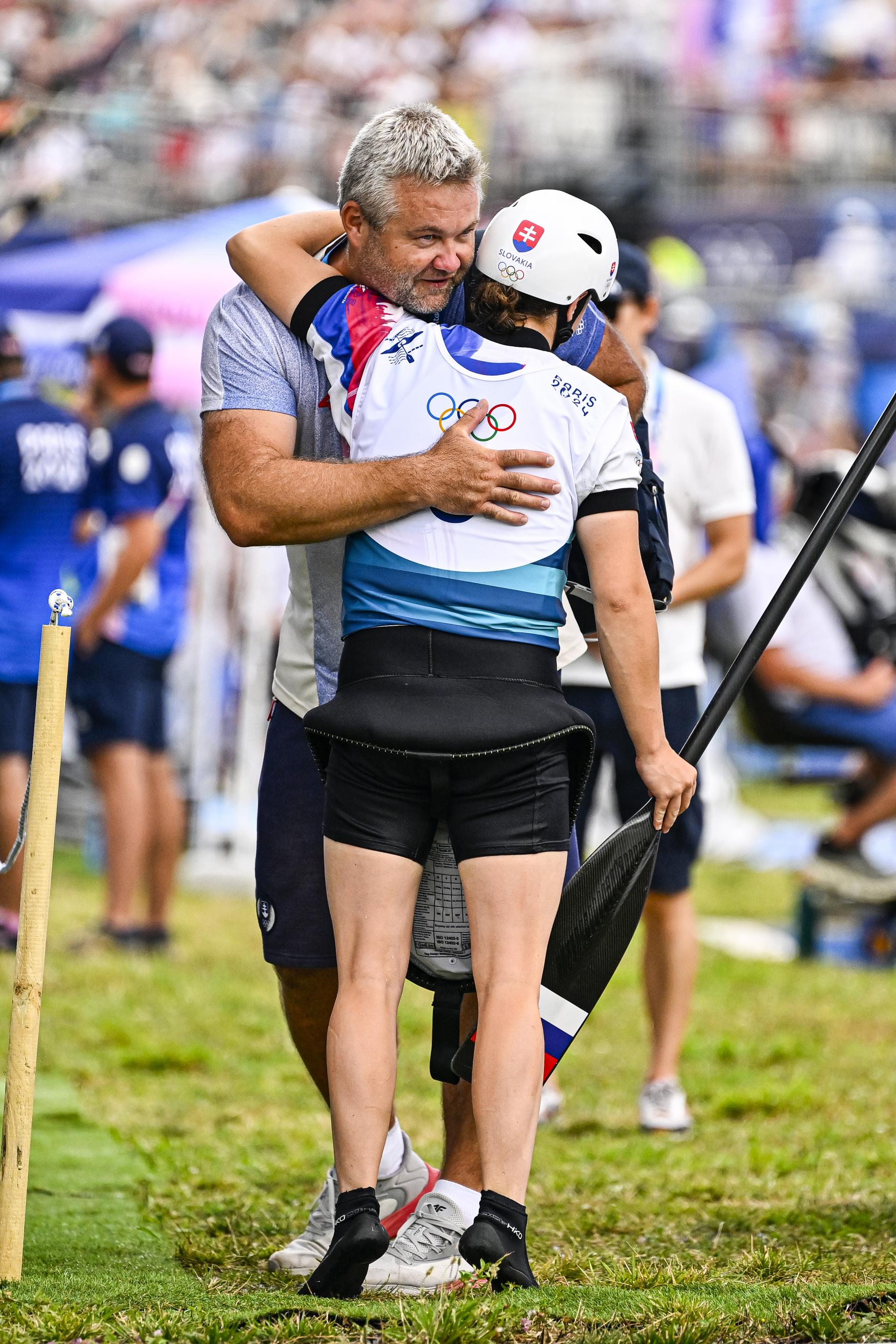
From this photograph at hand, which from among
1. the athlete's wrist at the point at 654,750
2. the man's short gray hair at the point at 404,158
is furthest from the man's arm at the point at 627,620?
the man's short gray hair at the point at 404,158

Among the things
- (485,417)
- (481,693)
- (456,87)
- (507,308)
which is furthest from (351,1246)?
(456,87)

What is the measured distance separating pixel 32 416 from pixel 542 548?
4828 mm

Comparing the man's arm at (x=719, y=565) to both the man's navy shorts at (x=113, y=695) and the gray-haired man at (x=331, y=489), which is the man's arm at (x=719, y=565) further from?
the man's navy shorts at (x=113, y=695)

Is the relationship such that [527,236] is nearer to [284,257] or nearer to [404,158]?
[404,158]

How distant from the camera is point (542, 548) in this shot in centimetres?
304

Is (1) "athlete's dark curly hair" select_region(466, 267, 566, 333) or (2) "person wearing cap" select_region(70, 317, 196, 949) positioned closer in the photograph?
(1) "athlete's dark curly hair" select_region(466, 267, 566, 333)

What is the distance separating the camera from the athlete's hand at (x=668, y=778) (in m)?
3.17

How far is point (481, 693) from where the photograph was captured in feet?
9.86

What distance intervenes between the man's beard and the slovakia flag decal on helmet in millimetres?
124

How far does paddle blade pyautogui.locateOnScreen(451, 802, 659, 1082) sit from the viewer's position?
10.7 feet

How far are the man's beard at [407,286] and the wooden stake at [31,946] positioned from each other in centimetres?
83

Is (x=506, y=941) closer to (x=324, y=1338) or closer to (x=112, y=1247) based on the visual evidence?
(x=324, y=1338)

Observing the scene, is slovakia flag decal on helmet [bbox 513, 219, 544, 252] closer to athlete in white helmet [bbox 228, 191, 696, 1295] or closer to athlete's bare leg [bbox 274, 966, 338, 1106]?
athlete in white helmet [bbox 228, 191, 696, 1295]

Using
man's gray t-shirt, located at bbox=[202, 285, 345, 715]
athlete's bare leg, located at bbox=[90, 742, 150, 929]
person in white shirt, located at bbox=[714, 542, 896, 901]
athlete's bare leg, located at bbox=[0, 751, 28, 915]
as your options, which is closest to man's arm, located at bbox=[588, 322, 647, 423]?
man's gray t-shirt, located at bbox=[202, 285, 345, 715]
